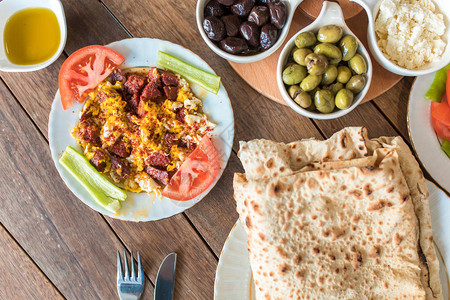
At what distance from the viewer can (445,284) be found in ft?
5.49

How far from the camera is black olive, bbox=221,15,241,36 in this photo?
5.58ft

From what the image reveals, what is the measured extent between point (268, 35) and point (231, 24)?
0.19 m

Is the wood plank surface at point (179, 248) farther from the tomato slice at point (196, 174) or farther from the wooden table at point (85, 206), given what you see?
the tomato slice at point (196, 174)

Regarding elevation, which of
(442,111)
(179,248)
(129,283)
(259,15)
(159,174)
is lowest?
(129,283)

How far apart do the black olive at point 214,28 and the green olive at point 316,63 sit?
43 centimetres

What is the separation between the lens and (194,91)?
6.01 ft

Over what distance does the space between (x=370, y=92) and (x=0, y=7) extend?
6.58ft

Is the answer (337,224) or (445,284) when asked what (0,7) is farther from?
(445,284)

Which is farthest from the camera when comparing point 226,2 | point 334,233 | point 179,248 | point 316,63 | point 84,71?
point 179,248

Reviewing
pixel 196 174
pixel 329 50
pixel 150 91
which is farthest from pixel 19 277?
pixel 329 50

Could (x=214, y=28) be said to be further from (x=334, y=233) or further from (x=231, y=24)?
(x=334, y=233)

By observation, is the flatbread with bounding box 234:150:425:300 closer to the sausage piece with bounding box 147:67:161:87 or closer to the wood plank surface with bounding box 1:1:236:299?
the wood plank surface with bounding box 1:1:236:299

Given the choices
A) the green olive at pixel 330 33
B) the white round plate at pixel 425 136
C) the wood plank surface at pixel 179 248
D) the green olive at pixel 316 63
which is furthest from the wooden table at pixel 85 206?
the green olive at pixel 330 33

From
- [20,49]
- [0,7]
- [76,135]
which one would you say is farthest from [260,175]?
[0,7]
